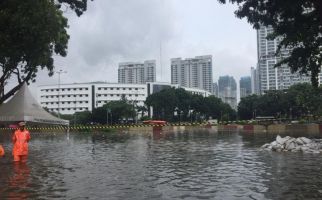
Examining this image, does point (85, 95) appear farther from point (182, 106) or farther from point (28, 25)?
point (28, 25)

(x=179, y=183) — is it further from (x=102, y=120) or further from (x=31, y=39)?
(x=102, y=120)

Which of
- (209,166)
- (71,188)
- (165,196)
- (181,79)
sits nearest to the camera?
(165,196)

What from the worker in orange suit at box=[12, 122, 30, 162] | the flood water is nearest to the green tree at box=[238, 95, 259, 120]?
the flood water

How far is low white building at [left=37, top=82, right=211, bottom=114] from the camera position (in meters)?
151

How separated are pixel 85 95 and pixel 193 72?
58074mm

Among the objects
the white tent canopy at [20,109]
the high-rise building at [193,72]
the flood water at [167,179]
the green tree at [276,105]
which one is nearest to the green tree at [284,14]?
the flood water at [167,179]

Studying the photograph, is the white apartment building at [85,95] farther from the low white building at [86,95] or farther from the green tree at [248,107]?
the green tree at [248,107]

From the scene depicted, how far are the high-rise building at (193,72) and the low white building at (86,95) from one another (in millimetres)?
41316

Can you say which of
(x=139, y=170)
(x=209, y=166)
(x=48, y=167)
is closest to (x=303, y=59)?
(x=209, y=166)

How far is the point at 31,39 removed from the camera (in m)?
13.5

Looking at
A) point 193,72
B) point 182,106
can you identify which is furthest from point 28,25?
point 193,72

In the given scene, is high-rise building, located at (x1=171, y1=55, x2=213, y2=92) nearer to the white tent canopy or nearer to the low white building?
the low white building

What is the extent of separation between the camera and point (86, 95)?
152m

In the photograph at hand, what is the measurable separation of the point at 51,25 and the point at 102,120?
103896 mm
